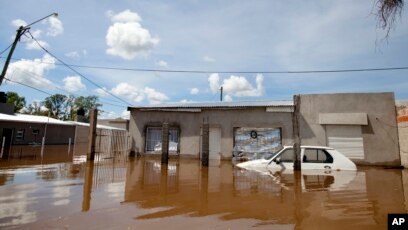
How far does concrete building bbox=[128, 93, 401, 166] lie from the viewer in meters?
16.0

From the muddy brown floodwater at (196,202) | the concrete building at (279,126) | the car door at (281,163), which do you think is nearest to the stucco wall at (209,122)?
the concrete building at (279,126)

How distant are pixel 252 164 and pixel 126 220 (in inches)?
299

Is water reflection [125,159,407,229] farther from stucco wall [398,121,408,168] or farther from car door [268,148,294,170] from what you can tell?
stucco wall [398,121,408,168]

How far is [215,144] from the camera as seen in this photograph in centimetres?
1800

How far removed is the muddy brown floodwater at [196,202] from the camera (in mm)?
5008

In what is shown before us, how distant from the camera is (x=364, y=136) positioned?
16.2 meters

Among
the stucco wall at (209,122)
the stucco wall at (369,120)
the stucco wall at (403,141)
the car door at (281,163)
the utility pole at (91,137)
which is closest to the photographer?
the car door at (281,163)

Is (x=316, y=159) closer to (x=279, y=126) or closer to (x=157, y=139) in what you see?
(x=279, y=126)

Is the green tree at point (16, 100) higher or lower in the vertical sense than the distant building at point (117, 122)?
higher

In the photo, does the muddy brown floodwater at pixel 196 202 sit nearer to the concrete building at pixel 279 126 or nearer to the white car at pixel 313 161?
the white car at pixel 313 161

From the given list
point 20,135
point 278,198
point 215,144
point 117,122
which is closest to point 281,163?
point 278,198

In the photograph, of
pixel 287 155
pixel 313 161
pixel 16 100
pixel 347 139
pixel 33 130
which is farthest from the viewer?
pixel 16 100

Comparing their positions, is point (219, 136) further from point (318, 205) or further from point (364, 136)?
point (318, 205)

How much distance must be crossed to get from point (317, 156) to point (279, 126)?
230 inches
